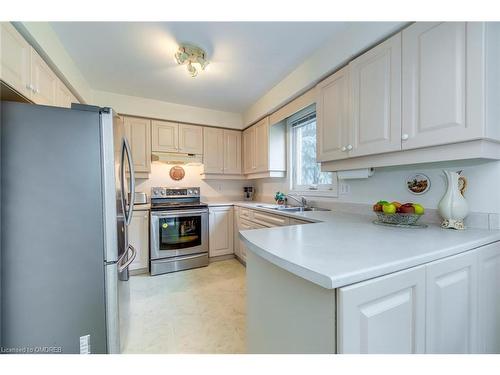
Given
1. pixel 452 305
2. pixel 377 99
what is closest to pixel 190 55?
pixel 377 99

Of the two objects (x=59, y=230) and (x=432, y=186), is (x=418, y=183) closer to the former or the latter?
(x=432, y=186)

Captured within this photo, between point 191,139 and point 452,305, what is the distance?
325 centimetres

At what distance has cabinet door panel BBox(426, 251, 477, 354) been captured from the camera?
0.77 m

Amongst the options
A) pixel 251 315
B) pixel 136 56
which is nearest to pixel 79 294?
pixel 251 315

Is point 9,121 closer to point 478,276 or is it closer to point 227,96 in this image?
point 227,96

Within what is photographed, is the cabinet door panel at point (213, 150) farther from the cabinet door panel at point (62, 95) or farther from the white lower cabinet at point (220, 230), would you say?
the cabinet door panel at point (62, 95)

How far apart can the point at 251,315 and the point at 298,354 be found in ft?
1.25

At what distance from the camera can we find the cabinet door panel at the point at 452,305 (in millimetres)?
770

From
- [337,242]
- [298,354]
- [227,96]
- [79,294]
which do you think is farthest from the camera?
[227,96]

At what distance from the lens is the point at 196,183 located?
357 centimetres

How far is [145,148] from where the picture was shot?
9.66 feet

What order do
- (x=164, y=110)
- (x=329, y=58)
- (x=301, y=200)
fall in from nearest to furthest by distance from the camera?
(x=329, y=58), (x=301, y=200), (x=164, y=110)

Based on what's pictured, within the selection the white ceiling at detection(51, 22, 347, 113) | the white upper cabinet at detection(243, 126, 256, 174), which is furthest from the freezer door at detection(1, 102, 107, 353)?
→ the white upper cabinet at detection(243, 126, 256, 174)
